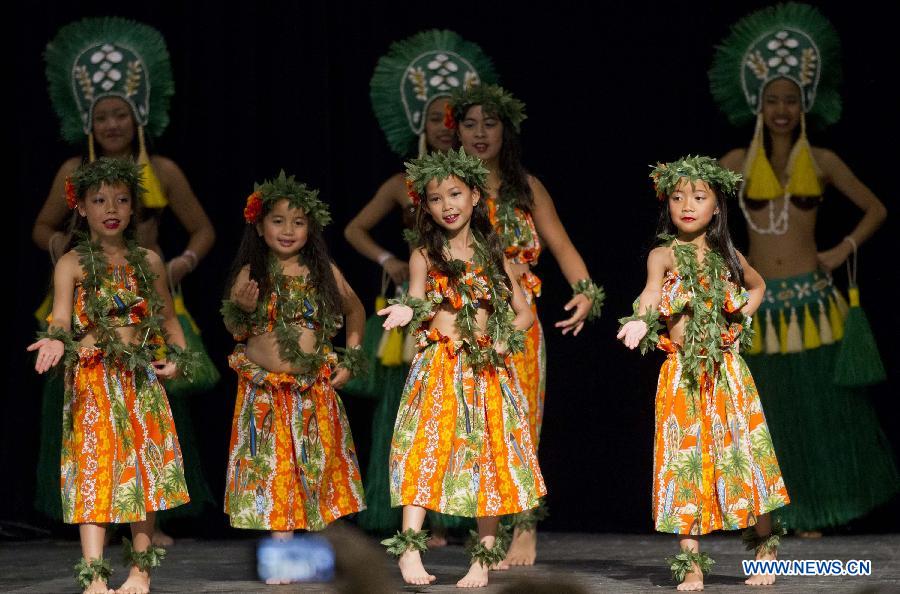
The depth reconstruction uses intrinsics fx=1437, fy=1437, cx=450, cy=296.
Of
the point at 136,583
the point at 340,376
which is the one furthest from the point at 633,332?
the point at 136,583

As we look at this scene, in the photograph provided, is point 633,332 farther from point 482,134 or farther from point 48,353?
point 48,353

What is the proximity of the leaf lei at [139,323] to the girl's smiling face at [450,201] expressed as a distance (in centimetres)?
78

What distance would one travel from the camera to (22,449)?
5.46 m

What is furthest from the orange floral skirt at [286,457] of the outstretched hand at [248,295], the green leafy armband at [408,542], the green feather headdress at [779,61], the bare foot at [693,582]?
the green feather headdress at [779,61]

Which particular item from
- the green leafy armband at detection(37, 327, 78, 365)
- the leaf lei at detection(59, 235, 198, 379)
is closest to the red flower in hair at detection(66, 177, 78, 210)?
the leaf lei at detection(59, 235, 198, 379)

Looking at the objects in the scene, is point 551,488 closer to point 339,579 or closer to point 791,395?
point 791,395

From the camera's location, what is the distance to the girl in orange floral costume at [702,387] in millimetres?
3723

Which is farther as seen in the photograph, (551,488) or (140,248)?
(551,488)

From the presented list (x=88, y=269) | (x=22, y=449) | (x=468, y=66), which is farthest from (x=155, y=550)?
(x=468, y=66)

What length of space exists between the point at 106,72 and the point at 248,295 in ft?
4.74

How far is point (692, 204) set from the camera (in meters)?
3.81

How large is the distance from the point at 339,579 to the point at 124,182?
2777 mm

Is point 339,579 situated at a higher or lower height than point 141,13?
lower

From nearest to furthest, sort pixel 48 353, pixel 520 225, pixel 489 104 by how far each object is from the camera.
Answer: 1. pixel 48 353
2. pixel 520 225
3. pixel 489 104
